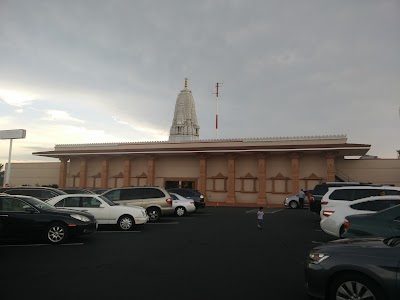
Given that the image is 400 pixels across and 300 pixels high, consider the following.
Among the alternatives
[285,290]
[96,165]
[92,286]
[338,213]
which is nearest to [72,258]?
[92,286]

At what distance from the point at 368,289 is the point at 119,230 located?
37.0 feet

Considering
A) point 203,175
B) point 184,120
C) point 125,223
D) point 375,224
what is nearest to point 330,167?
point 203,175

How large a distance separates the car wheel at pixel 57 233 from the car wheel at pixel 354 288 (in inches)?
328

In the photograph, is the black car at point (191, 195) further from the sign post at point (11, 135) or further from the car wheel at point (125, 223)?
the sign post at point (11, 135)

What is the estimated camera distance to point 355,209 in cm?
1006

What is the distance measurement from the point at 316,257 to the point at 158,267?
154 inches

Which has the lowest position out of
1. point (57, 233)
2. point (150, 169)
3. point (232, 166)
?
point (57, 233)

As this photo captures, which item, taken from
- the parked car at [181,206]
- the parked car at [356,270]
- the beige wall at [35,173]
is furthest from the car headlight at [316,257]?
the beige wall at [35,173]

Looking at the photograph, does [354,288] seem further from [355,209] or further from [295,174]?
[295,174]

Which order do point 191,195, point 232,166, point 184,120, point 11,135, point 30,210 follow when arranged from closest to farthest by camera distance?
point 30,210 < point 191,195 < point 232,166 < point 11,135 < point 184,120

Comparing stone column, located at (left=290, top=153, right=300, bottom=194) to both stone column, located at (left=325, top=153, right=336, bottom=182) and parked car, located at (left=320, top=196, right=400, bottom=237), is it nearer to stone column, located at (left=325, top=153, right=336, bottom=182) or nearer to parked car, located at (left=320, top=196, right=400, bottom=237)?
stone column, located at (left=325, top=153, right=336, bottom=182)

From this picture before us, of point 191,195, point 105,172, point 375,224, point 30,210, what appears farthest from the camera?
point 105,172

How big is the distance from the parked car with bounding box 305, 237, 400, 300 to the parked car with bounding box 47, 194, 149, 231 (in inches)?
394

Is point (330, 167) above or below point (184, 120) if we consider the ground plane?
below
